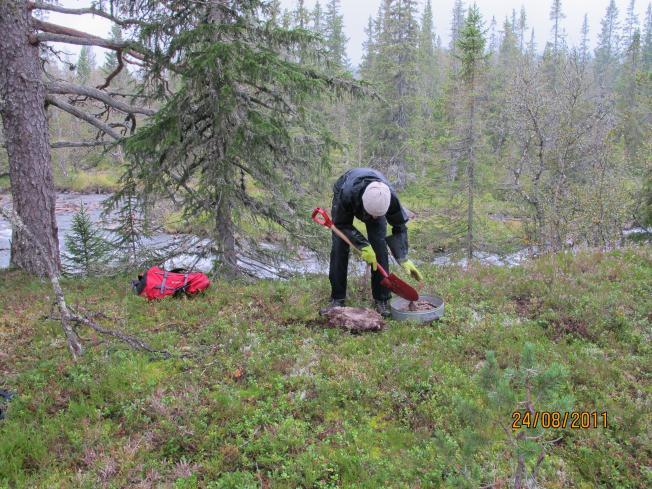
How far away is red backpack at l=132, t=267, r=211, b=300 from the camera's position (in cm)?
685

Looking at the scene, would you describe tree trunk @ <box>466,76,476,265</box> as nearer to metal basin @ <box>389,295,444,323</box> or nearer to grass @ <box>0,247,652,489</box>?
grass @ <box>0,247,652,489</box>

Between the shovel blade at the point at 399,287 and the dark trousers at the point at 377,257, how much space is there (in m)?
0.34

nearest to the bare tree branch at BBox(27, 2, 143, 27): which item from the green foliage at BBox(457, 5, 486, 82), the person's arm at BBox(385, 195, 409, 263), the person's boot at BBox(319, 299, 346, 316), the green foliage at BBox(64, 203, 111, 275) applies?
the green foliage at BBox(64, 203, 111, 275)

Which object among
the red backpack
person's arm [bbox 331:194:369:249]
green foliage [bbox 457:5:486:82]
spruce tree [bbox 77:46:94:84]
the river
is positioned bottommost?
the river

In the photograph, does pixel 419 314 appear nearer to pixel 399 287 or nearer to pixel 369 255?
pixel 399 287

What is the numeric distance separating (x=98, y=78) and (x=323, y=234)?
61642 mm

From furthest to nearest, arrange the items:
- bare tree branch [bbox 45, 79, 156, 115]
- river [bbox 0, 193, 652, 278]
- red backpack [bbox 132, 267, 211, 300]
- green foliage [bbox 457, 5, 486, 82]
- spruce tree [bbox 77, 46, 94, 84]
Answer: spruce tree [bbox 77, 46, 94, 84] < green foliage [bbox 457, 5, 486, 82] < river [bbox 0, 193, 652, 278] < bare tree branch [bbox 45, 79, 156, 115] < red backpack [bbox 132, 267, 211, 300]

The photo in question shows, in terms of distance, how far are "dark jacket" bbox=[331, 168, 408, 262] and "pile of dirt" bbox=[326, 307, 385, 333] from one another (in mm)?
848

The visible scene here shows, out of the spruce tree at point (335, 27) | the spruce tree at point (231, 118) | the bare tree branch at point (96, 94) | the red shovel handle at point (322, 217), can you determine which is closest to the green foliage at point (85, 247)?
the spruce tree at point (231, 118)

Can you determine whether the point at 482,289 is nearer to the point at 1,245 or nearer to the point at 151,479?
the point at 151,479

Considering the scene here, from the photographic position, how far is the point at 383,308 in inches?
248

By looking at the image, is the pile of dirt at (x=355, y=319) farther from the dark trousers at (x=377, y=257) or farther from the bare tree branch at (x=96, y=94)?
the bare tree branch at (x=96, y=94)

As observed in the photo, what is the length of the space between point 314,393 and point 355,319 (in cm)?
152

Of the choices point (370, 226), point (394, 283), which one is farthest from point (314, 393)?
point (370, 226)
